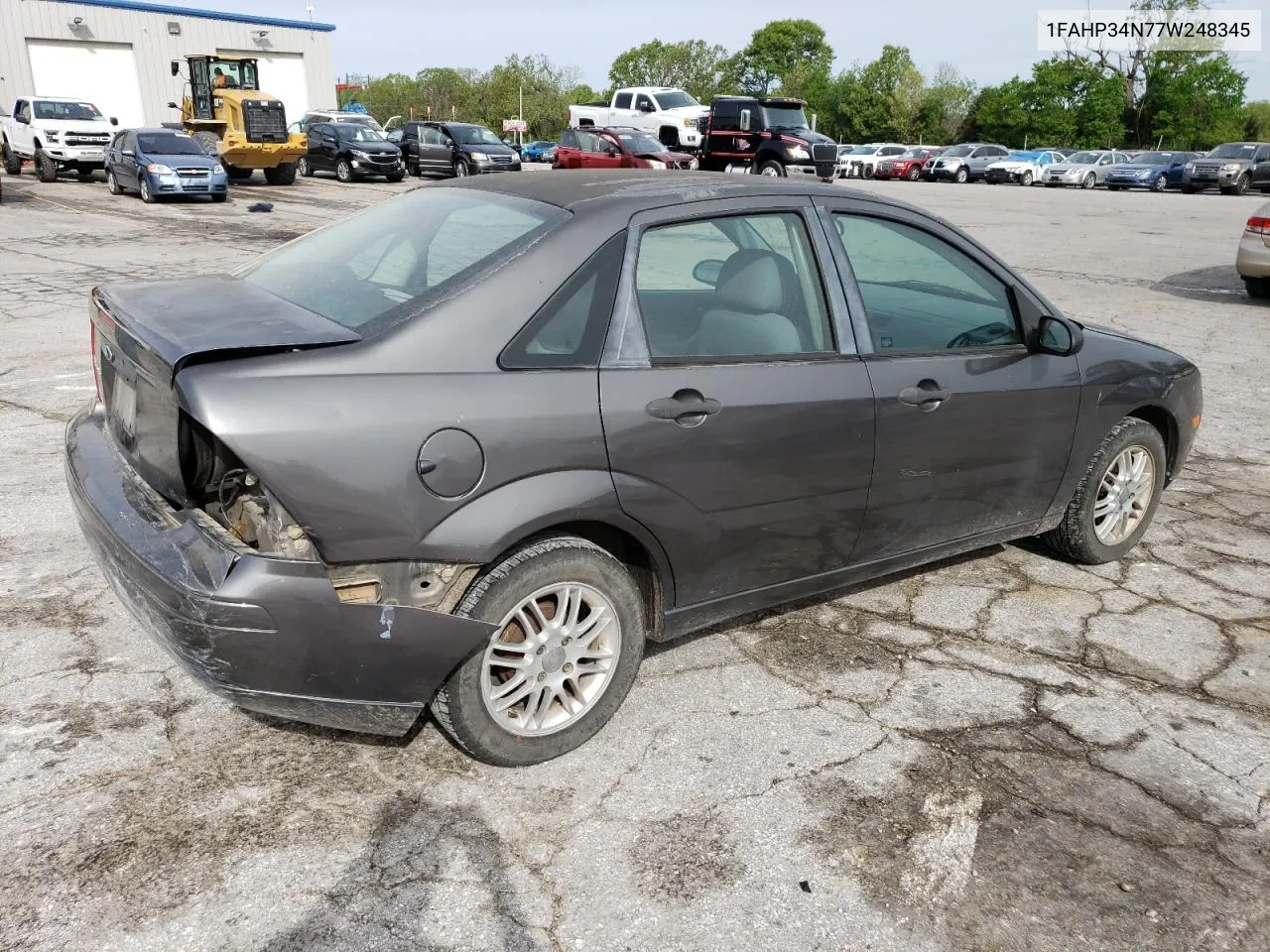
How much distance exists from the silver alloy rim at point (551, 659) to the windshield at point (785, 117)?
26417 millimetres

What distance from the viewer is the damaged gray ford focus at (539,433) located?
2.54 m

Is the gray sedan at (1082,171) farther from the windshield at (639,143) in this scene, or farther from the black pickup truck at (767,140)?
the windshield at (639,143)

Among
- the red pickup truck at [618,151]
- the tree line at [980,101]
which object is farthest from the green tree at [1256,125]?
the red pickup truck at [618,151]

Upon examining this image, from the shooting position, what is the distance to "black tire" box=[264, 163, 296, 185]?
26781 mm

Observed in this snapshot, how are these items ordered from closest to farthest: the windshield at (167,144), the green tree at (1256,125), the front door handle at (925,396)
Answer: the front door handle at (925,396) → the windshield at (167,144) → the green tree at (1256,125)

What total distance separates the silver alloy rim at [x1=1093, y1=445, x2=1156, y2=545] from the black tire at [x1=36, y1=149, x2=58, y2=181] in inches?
1048

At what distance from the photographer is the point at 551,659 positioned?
2.94m

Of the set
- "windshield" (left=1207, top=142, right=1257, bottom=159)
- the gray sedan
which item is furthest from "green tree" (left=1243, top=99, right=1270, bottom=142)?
"windshield" (left=1207, top=142, right=1257, bottom=159)

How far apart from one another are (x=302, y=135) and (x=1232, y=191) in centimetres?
2933

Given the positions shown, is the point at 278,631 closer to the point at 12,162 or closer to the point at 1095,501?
the point at 1095,501

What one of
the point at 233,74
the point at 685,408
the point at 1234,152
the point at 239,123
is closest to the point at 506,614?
the point at 685,408

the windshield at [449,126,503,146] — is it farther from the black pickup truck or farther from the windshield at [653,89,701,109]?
the windshield at [653,89,701,109]

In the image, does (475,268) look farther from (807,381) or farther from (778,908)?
(778,908)

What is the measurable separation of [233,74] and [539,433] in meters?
29.5
